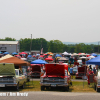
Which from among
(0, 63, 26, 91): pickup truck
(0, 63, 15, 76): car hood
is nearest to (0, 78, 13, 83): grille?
(0, 63, 26, 91): pickup truck

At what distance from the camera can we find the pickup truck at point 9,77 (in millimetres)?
14688

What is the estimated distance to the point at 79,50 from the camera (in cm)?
19150

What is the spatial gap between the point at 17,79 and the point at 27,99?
4635mm

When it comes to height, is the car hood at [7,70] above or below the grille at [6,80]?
above

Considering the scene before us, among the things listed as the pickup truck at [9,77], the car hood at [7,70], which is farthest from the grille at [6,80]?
the car hood at [7,70]

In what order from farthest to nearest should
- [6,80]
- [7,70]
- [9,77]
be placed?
[7,70] < [9,77] < [6,80]

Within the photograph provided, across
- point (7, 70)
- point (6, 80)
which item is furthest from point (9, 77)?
point (7, 70)

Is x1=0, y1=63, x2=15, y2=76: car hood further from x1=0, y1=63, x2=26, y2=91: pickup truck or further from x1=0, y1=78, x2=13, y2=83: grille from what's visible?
x1=0, y1=78, x2=13, y2=83: grille

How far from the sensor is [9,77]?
590 inches

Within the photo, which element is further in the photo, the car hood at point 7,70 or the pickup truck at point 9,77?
the car hood at point 7,70

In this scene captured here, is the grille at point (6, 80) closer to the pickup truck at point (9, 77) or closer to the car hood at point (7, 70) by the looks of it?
the pickup truck at point (9, 77)

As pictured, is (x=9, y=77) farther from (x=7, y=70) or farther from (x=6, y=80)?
(x=7, y=70)

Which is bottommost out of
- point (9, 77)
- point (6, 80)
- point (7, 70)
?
point (6, 80)

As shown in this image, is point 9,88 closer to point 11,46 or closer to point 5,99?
point 5,99
